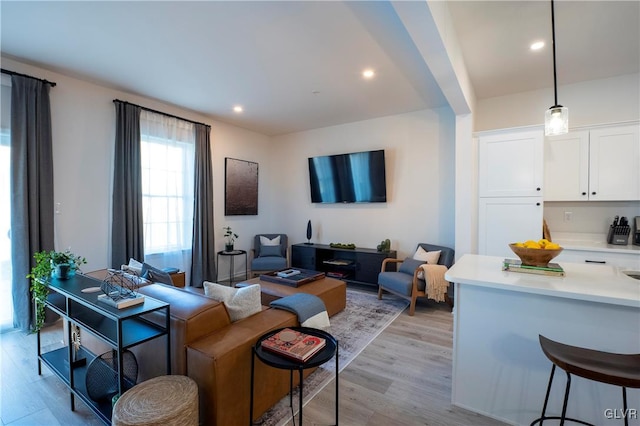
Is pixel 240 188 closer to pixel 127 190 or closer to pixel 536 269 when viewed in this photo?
pixel 127 190

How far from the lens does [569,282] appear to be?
168 cm

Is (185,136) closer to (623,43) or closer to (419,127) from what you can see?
(419,127)

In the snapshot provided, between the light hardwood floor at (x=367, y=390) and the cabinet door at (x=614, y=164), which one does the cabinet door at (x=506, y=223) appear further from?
the light hardwood floor at (x=367, y=390)

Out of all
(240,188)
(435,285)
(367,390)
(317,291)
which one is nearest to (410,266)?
(435,285)

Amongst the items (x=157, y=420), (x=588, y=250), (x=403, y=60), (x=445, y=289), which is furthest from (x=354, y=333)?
(x=403, y=60)

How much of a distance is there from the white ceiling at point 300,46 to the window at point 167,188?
51 cm

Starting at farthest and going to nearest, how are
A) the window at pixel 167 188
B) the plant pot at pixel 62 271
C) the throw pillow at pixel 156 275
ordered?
1. the window at pixel 167 188
2. the throw pillow at pixel 156 275
3. the plant pot at pixel 62 271

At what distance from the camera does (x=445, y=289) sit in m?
3.43

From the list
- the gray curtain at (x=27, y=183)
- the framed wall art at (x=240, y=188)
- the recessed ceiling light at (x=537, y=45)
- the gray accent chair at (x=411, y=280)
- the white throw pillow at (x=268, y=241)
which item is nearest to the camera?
the recessed ceiling light at (x=537, y=45)

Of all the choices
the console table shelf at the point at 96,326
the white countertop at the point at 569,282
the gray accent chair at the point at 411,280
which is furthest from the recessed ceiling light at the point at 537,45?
the console table shelf at the point at 96,326

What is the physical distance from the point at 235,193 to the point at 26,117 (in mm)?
2839

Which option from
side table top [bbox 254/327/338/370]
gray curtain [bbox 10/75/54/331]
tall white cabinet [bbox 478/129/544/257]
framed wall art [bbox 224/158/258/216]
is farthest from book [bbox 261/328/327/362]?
framed wall art [bbox 224/158/258/216]

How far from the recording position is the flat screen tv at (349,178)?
189 inches

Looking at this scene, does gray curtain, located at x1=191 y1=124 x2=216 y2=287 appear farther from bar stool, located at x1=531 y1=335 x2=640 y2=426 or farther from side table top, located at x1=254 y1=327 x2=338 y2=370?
bar stool, located at x1=531 y1=335 x2=640 y2=426
